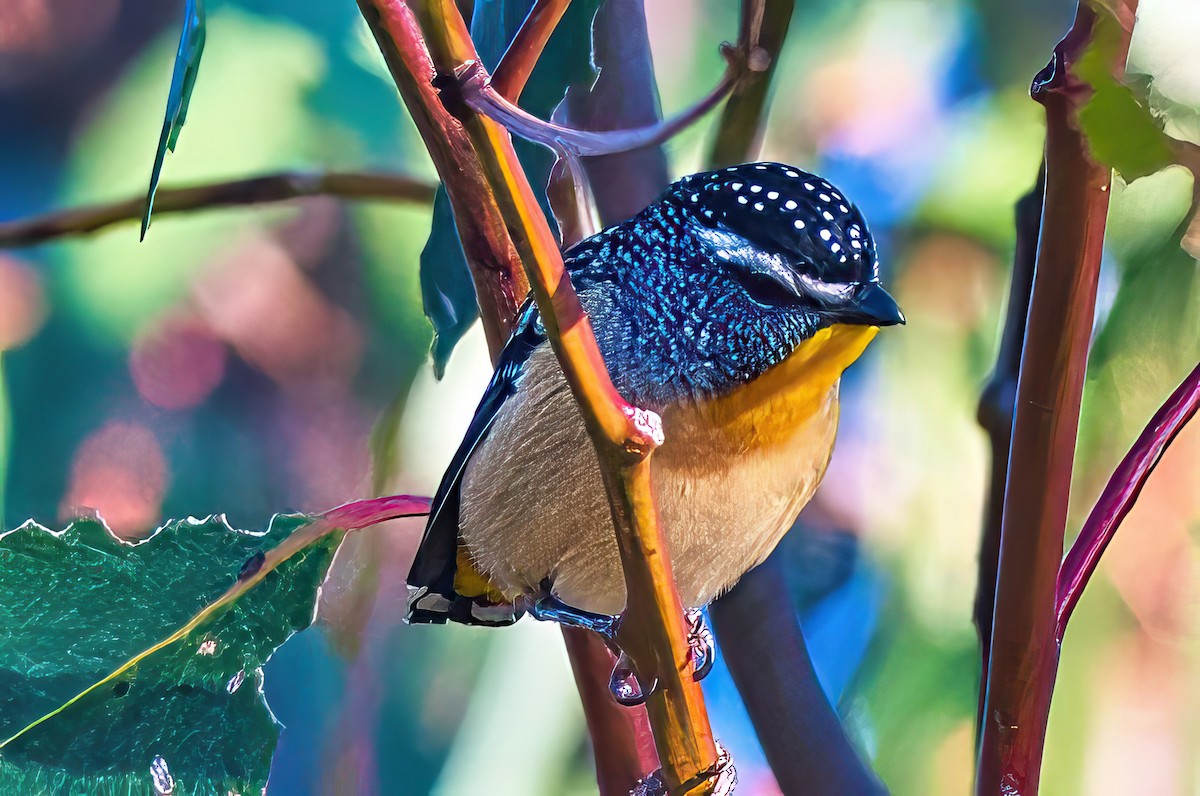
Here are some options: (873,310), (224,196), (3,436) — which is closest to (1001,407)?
(873,310)

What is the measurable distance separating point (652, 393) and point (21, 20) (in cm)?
46

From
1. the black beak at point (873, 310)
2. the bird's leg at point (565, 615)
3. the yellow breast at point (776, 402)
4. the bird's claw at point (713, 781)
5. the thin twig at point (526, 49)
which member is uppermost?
the thin twig at point (526, 49)

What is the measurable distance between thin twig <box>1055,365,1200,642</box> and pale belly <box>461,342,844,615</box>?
0.53 feet

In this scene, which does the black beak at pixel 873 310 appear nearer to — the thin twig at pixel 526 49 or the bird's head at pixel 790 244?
the bird's head at pixel 790 244

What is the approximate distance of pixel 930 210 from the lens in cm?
62

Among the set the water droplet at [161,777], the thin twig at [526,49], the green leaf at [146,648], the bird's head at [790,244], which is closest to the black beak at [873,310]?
the bird's head at [790,244]

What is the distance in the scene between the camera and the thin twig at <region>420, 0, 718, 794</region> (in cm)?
33

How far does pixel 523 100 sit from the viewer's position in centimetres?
60

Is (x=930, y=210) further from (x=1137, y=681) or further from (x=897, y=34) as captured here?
(x=1137, y=681)

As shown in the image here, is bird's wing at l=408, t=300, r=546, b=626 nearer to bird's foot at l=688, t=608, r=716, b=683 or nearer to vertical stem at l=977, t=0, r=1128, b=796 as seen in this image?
bird's foot at l=688, t=608, r=716, b=683

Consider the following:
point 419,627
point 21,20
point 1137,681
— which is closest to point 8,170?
point 21,20

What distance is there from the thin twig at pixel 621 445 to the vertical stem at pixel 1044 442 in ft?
0.80

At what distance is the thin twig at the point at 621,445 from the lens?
33 cm

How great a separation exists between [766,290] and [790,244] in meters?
0.03
